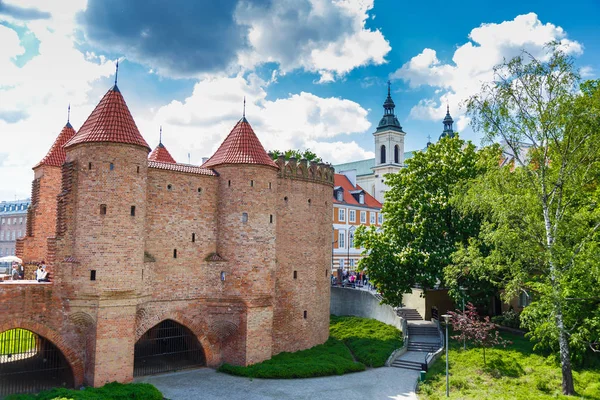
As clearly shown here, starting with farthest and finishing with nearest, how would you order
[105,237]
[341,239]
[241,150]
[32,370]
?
[341,239]
[241,150]
[32,370]
[105,237]

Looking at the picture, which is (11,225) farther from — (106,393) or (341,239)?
(106,393)

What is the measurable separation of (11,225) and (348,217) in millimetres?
65036

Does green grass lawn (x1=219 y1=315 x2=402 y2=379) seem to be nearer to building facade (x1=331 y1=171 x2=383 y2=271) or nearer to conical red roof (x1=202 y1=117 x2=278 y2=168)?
conical red roof (x1=202 y1=117 x2=278 y2=168)

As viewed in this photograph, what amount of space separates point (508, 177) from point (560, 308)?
5802 mm

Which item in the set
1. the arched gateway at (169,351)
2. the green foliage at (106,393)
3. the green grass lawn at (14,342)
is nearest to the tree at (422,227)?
the arched gateway at (169,351)

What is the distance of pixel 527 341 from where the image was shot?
89.4ft

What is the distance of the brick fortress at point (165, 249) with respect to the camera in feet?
67.2

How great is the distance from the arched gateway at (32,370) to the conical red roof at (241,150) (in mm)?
11426

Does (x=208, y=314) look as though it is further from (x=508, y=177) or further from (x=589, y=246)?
(x=589, y=246)

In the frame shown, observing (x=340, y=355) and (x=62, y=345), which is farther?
(x=340, y=355)

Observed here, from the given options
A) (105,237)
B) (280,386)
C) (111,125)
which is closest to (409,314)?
(280,386)

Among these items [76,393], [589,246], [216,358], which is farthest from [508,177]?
[76,393]

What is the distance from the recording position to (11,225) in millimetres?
87250

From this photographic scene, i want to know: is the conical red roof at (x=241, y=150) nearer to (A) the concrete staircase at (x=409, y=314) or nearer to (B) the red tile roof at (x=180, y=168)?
(B) the red tile roof at (x=180, y=168)
